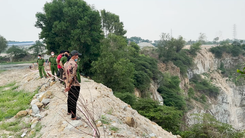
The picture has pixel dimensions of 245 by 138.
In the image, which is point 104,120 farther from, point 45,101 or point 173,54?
point 173,54

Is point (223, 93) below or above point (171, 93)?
below

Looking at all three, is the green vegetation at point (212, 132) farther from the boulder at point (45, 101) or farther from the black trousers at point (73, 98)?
the black trousers at point (73, 98)

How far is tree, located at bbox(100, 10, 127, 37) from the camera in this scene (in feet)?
90.7

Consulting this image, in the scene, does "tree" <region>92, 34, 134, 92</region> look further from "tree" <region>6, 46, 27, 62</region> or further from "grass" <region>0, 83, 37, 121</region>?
"tree" <region>6, 46, 27, 62</region>

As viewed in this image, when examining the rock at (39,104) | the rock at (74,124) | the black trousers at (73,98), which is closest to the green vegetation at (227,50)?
the rock at (39,104)

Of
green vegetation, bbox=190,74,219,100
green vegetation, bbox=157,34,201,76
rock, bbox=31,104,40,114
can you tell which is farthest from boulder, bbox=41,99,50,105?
green vegetation, bbox=190,74,219,100

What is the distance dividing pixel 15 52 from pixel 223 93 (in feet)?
129

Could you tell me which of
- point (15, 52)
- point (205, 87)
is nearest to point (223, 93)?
point (205, 87)

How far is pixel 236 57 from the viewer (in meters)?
45.5

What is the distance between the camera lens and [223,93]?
117 ft

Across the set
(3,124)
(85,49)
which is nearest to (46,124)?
(3,124)

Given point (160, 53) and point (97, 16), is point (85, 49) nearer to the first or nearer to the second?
point (97, 16)

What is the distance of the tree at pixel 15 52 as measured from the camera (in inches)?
1018

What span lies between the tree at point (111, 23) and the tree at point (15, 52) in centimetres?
1367
